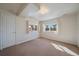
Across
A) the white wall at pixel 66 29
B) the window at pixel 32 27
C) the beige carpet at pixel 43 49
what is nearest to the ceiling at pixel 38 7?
the white wall at pixel 66 29

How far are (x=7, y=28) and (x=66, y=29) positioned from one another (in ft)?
5.62

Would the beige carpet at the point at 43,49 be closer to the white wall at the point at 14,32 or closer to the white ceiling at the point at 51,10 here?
the white wall at the point at 14,32

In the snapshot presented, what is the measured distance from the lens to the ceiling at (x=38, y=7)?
75.4 inches

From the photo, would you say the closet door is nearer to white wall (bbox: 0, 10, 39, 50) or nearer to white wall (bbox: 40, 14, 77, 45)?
white wall (bbox: 0, 10, 39, 50)

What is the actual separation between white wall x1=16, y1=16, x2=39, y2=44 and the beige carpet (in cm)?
14

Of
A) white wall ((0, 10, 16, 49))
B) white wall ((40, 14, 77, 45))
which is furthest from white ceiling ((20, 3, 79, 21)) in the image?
white wall ((0, 10, 16, 49))

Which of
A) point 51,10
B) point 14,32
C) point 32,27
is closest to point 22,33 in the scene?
point 14,32

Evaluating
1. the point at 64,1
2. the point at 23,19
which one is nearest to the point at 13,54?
the point at 23,19

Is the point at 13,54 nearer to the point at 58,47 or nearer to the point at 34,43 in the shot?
the point at 34,43

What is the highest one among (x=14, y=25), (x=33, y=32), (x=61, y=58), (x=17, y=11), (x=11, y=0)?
(x=11, y=0)

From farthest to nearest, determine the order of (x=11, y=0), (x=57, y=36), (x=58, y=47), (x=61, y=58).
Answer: (x=57, y=36), (x=58, y=47), (x=61, y=58), (x=11, y=0)

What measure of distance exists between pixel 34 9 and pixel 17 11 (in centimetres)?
46

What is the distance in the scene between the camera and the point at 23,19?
2340 mm

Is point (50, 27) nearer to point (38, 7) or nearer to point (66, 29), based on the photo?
point (66, 29)
